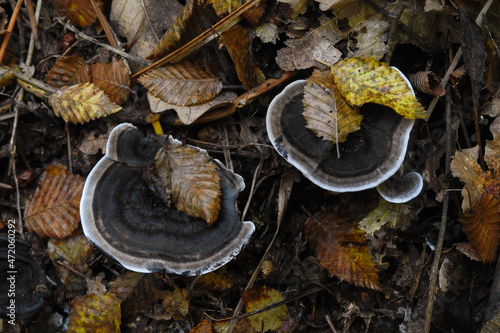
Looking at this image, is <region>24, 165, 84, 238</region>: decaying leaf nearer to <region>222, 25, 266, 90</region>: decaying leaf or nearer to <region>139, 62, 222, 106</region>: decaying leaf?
<region>139, 62, 222, 106</region>: decaying leaf

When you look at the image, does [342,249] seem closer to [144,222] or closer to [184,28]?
[144,222]

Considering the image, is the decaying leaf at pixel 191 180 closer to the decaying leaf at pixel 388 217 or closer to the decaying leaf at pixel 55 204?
the decaying leaf at pixel 55 204

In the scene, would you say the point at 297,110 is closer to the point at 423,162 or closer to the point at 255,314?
the point at 423,162

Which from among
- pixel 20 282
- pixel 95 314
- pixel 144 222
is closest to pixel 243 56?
pixel 144 222

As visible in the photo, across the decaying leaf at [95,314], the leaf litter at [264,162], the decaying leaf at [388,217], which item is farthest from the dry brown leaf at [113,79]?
the decaying leaf at [388,217]

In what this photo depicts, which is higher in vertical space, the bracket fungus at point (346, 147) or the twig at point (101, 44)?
the twig at point (101, 44)

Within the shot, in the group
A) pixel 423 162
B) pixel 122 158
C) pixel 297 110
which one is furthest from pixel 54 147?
pixel 423 162
